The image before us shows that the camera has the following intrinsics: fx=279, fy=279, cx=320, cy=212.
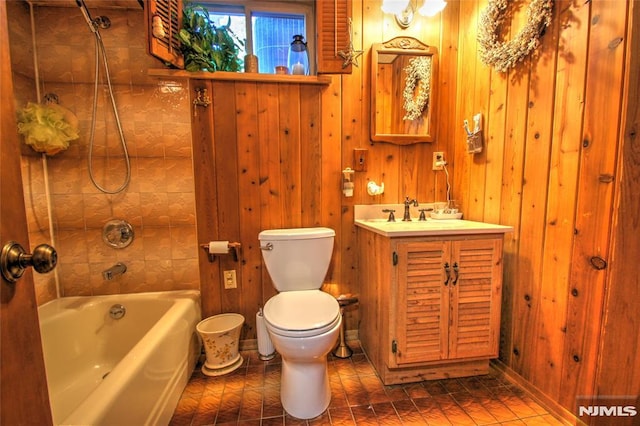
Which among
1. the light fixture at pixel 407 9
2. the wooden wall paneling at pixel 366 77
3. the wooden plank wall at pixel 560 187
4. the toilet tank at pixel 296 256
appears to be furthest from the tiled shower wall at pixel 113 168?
the wooden plank wall at pixel 560 187

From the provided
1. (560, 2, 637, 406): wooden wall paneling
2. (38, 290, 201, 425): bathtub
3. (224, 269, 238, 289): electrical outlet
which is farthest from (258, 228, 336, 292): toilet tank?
(560, 2, 637, 406): wooden wall paneling

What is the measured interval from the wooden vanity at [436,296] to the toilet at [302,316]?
326 millimetres

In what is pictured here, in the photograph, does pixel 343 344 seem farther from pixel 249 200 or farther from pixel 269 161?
pixel 269 161

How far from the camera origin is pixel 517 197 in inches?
58.1

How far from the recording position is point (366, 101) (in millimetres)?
1887

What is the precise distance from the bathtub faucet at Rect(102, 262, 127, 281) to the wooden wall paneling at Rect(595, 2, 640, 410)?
239 centimetres

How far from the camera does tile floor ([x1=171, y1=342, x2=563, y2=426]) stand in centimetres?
130

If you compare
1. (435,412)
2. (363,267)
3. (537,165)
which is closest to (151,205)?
(363,267)

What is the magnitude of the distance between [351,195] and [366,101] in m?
0.64

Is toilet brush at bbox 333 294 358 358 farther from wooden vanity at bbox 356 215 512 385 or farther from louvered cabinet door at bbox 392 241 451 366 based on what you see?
louvered cabinet door at bbox 392 241 451 366

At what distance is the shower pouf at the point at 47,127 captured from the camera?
1.49 meters

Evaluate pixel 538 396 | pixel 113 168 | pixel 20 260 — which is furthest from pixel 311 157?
pixel 538 396

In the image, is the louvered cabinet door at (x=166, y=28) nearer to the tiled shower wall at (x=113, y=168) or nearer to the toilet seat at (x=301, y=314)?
the tiled shower wall at (x=113, y=168)

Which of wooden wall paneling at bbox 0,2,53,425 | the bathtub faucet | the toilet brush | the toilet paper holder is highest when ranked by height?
wooden wall paneling at bbox 0,2,53,425
